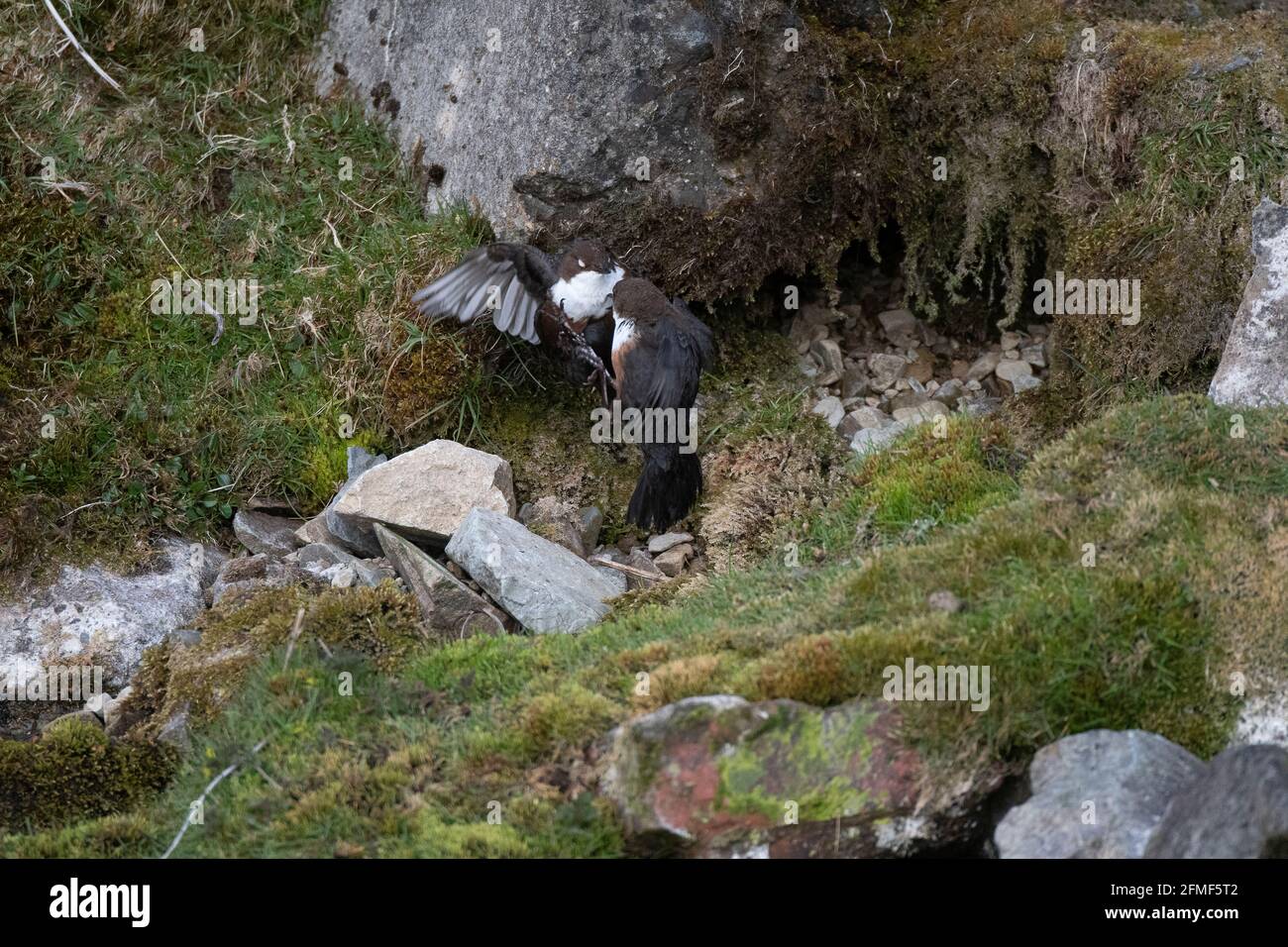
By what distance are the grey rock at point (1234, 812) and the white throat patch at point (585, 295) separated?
459 cm

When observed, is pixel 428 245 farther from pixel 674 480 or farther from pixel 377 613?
pixel 377 613

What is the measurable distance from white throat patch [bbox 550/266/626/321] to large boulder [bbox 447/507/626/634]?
54.8 inches

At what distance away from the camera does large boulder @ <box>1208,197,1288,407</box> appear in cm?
679

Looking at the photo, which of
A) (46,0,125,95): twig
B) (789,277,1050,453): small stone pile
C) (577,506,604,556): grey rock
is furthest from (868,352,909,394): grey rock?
(46,0,125,95): twig

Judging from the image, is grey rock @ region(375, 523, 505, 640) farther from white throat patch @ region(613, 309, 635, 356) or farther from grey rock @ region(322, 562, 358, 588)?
white throat patch @ region(613, 309, 635, 356)

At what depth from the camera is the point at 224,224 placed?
9.10 m

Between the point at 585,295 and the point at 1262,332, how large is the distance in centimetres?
365

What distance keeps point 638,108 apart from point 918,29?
1.99m

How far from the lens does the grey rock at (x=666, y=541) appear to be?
26.2 feet

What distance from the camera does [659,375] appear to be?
25.8ft

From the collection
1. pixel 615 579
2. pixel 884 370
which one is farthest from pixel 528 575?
pixel 884 370

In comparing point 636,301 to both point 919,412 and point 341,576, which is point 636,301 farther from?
point 341,576
